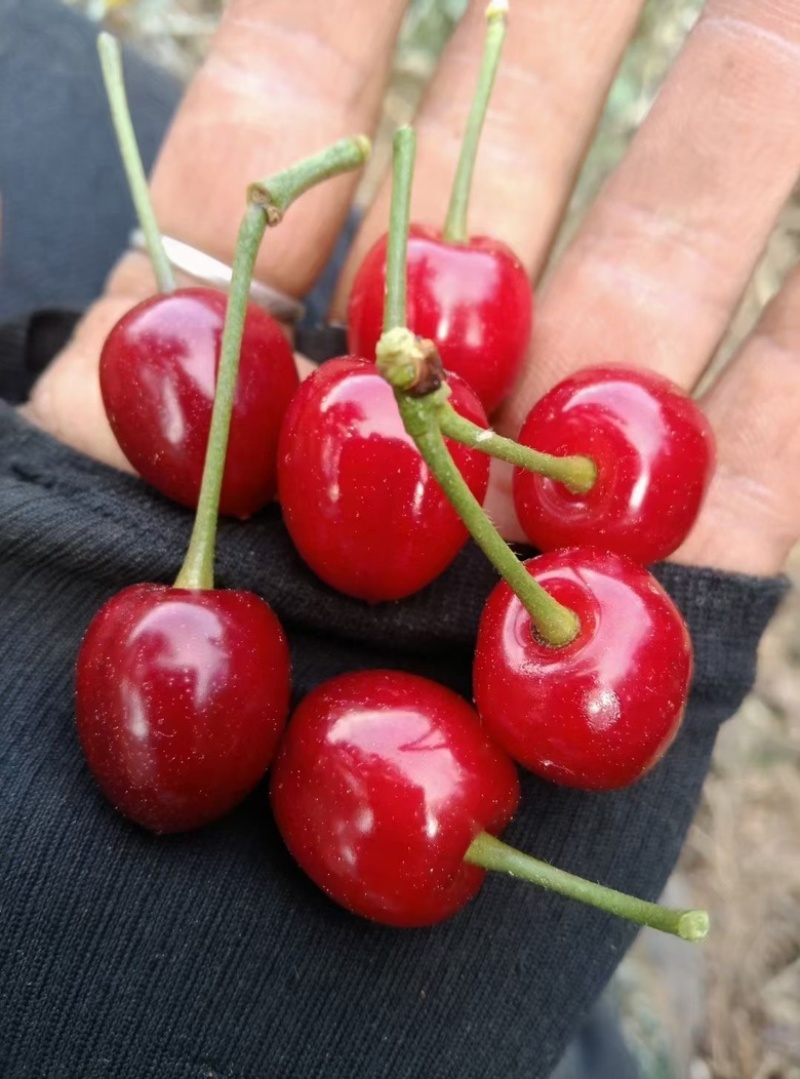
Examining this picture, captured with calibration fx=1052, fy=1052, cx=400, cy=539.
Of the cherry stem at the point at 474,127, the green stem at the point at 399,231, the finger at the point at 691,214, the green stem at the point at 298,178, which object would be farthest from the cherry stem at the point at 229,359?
the finger at the point at 691,214

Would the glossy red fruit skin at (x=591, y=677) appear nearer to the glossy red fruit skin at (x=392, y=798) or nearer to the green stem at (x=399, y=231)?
the glossy red fruit skin at (x=392, y=798)

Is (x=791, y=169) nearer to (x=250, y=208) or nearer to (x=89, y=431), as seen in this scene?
(x=250, y=208)

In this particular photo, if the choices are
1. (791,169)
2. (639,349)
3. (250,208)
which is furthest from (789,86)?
(250,208)

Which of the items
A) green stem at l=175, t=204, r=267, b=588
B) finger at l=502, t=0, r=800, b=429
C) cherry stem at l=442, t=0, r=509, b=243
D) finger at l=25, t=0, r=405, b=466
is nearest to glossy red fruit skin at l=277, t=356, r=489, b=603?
green stem at l=175, t=204, r=267, b=588

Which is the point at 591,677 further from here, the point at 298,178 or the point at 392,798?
the point at 298,178

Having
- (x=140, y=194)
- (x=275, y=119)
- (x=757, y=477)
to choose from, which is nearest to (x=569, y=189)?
(x=275, y=119)
